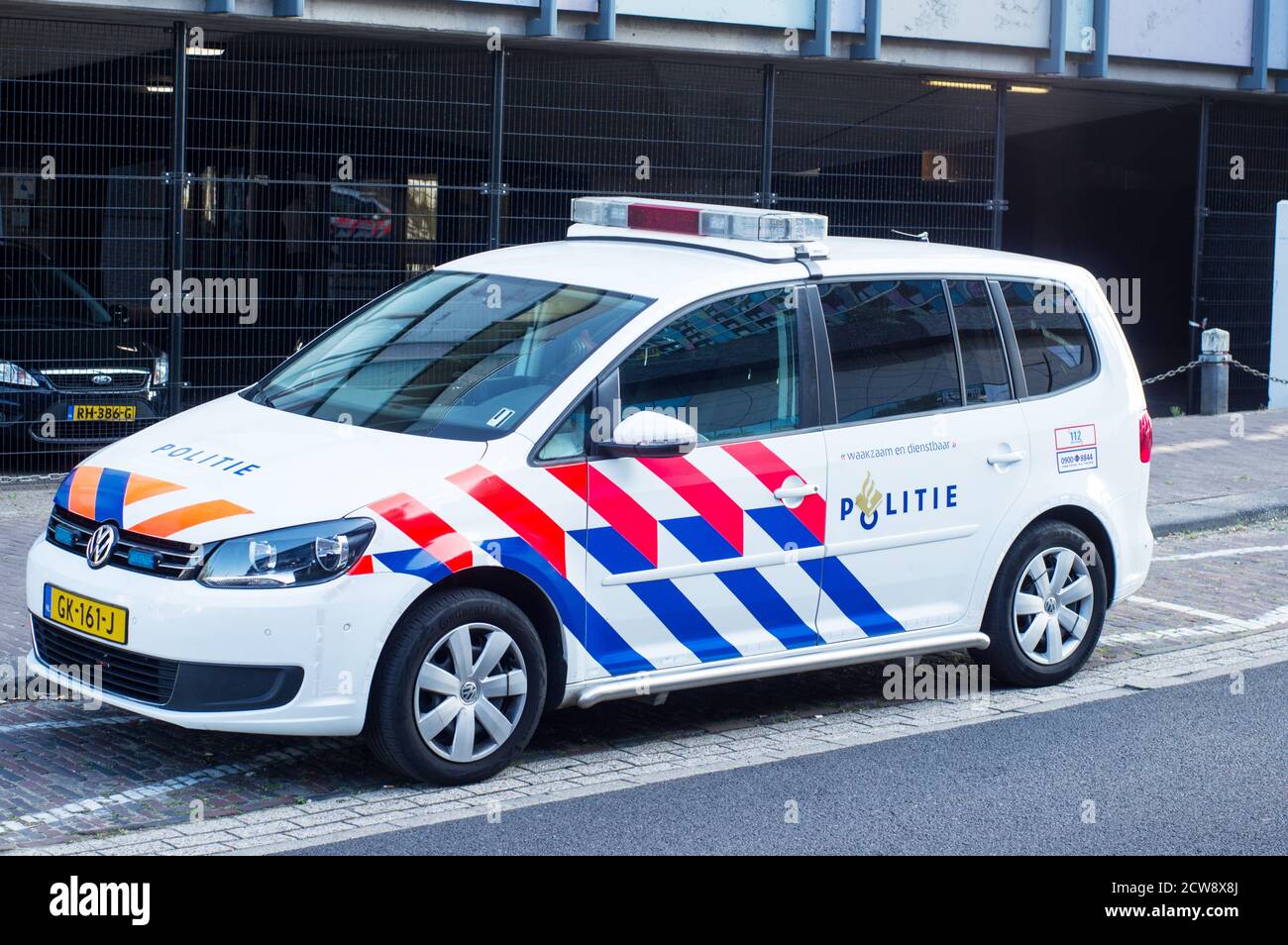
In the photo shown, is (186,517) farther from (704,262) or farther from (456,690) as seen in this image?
(704,262)

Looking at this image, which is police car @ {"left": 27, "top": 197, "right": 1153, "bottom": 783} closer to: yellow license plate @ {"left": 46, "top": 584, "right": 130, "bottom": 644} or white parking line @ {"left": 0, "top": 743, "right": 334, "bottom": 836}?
yellow license plate @ {"left": 46, "top": 584, "right": 130, "bottom": 644}

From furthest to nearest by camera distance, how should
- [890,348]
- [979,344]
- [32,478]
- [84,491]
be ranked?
[32,478]
[979,344]
[890,348]
[84,491]

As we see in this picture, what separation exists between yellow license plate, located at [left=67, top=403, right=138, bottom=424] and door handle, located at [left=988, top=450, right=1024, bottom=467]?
268 inches

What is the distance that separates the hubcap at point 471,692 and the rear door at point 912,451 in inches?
54.9

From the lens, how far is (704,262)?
6.76 metres

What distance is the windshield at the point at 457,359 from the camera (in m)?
6.13

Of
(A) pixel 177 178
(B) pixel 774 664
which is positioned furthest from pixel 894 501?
(A) pixel 177 178

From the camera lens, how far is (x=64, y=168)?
11148 millimetres

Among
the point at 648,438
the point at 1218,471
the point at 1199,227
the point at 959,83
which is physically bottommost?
the point at 1218,471

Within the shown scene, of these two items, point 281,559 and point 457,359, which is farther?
point 457,359

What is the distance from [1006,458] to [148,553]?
11.4 ft

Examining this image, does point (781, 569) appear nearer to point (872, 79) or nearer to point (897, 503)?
point (897, 503)

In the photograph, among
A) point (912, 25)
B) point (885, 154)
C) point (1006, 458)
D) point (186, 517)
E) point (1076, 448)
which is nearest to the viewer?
point (186, 517)
